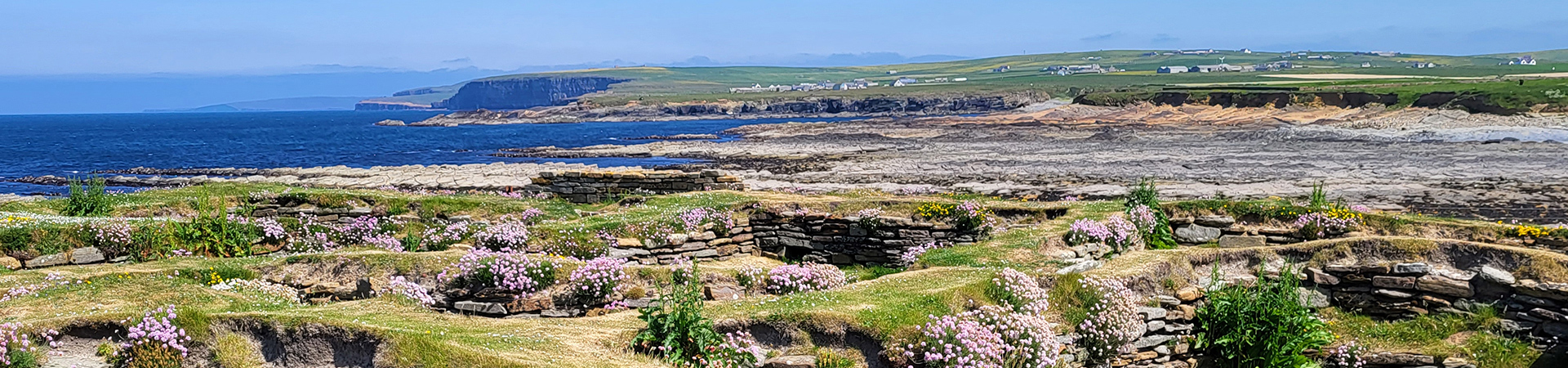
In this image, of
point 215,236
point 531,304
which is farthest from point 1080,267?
point 215,236

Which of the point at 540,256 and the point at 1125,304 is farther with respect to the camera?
the point at 540,256

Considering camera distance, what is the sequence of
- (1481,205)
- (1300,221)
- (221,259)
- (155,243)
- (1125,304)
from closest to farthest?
1. (1125,304)
2. (221,259)
3. (155,243)
4. (1300,221)
5. (1481,205)

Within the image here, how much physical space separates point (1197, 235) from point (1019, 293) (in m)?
7.20

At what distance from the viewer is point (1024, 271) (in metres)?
12.3

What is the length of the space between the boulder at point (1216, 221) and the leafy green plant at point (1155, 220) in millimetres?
530

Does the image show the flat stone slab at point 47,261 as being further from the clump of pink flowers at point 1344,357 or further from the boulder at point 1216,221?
the boulder at point 1216,221

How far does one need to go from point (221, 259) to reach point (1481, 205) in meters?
32.1

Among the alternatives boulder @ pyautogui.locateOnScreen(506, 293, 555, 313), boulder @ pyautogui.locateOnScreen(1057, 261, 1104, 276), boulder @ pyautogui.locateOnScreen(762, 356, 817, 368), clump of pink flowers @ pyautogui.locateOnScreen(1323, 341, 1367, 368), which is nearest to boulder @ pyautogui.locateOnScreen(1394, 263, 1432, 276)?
clump of pink flowers @ pyautogui.locateOnScreen(1323, 341, 1367, 368)

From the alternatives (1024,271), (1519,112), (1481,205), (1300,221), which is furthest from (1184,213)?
(1519,112)

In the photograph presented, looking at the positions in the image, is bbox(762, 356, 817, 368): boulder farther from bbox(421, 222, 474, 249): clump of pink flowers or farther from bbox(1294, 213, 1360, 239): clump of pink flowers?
bbox(1294, 213, 1360, 239): clump of pink flowers

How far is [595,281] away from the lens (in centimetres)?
1181

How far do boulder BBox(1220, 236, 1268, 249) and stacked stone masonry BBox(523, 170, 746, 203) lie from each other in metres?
10.7

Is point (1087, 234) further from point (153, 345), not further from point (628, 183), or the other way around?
point (153, 345)

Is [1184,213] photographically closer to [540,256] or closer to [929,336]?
[929,336]
